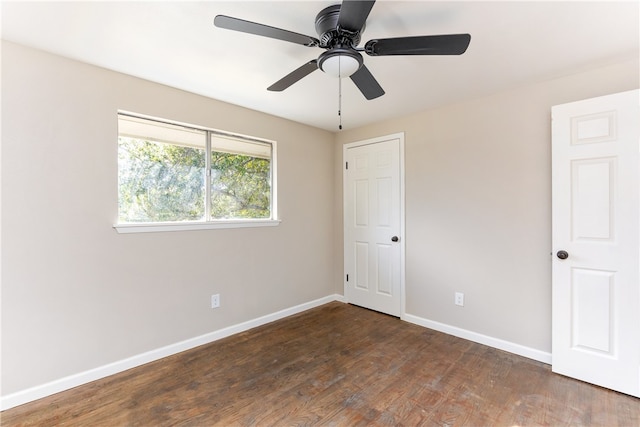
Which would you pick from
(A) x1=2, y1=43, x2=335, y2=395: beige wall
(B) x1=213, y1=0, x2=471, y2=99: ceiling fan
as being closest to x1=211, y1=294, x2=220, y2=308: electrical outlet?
(A) x1=2, y1=43, x2=335, y2=395: beige wall

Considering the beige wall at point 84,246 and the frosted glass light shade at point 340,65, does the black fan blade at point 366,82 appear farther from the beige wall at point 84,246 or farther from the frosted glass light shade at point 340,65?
the beige wall at point 84,246

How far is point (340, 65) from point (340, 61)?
0.03 meters

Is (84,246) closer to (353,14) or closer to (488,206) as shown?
(353,14)

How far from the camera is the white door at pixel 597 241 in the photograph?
198 centimetres

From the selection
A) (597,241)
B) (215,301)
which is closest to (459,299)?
(597,241)

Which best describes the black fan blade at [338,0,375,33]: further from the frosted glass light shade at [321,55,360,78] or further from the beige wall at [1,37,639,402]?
the beige wall at [1,37,639,402]

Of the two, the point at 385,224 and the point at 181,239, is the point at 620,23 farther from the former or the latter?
the point at 181,239

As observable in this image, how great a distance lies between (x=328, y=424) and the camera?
5.65ft

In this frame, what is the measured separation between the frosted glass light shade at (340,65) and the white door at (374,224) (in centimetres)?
185

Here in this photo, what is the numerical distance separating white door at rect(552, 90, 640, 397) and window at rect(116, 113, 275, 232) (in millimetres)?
2665

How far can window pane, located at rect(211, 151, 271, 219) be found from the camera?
2.94 meters

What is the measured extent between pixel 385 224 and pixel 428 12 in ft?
7.54

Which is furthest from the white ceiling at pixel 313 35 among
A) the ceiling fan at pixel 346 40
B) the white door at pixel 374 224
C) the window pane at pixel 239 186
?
the white door at pixel 374 224

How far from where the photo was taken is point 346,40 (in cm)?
148
